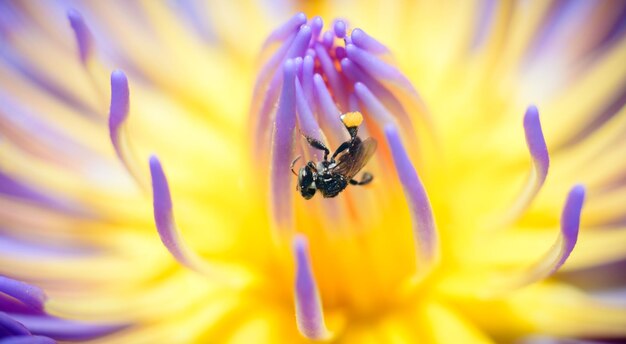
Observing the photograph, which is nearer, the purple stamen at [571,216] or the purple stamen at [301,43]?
the purple stamen at [571,216]

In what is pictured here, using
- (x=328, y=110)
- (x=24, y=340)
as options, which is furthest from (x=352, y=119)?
(x=24, y=340)

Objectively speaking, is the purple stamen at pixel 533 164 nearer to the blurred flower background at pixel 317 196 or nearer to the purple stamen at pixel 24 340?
the blurred flower background at pixel 317 196

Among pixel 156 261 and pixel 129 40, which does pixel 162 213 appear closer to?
pixel 156 261

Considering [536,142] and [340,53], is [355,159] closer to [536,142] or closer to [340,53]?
[340,53]

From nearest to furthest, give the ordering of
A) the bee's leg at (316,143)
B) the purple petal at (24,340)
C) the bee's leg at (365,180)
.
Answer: the purple petal at (24,340)
the bee's leg at (316,143)
the bee's leg at (365,180)

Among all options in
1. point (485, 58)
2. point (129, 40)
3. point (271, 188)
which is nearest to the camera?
point (271, 188)

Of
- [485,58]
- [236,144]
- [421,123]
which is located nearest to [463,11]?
[485,58]

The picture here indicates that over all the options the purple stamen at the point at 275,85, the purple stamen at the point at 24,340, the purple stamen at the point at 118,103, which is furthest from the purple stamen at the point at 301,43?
the purple stamen at the point at 24,340

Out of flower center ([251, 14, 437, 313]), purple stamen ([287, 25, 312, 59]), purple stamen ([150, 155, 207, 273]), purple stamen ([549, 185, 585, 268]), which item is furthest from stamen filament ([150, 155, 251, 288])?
purple stamen ([549, 185, 585, 268])
